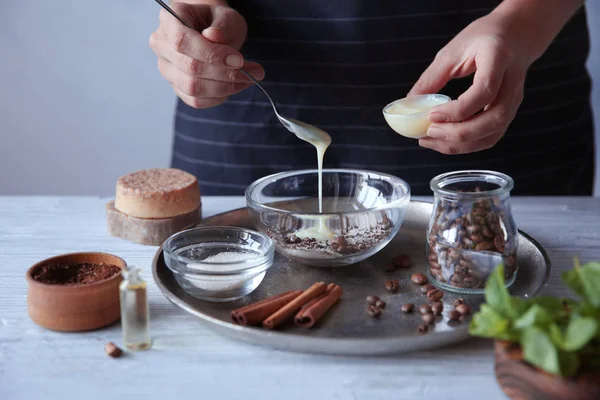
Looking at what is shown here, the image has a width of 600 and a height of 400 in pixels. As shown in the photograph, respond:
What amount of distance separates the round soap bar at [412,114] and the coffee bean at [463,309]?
0.45 m

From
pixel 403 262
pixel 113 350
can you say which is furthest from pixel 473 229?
pixel 113 350

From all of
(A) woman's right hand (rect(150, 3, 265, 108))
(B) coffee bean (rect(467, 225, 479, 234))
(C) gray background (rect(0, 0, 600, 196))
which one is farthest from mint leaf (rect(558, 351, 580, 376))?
(C) gray background (rect(0, 0, 600, 196))

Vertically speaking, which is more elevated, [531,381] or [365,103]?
[365,103]

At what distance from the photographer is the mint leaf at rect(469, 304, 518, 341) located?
1.02m

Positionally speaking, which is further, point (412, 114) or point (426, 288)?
point (412, 114)

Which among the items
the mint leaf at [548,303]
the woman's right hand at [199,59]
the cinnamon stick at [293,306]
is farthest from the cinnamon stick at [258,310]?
the woman's right hand at [199,59]

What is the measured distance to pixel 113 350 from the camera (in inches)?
49.1

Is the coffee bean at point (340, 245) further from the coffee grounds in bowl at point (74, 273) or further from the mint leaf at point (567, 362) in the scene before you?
the mint leaf at point (567, 362)

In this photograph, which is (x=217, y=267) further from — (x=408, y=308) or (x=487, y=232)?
(x=487, y=232)

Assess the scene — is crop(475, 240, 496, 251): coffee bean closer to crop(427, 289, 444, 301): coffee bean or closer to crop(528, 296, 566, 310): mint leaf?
crop(427, 289, 444, 301): coffee bean

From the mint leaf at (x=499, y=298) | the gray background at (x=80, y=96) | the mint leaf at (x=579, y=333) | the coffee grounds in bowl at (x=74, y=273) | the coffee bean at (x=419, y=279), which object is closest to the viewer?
the mint leaf at (x=579, y=333)

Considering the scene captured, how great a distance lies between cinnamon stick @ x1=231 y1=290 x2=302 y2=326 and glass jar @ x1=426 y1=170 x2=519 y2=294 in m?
0.31

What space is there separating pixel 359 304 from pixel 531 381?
44 centimetres

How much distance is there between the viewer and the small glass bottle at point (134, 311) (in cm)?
123
